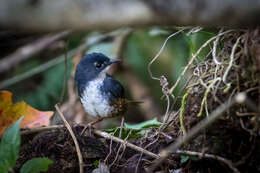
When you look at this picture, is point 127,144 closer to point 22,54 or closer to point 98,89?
point 98,89

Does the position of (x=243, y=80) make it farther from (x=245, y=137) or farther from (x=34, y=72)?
(x=34, y=72)

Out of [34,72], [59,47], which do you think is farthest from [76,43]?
[34,72]

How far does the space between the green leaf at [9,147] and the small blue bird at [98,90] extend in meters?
1.34

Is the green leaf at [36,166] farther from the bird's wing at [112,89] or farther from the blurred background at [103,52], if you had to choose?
the blurred background at [103,52]

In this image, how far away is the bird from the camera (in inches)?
145

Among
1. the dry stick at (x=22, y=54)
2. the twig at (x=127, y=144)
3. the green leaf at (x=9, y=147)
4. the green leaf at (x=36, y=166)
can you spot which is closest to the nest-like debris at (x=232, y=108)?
the twig at (x=127, y=144)

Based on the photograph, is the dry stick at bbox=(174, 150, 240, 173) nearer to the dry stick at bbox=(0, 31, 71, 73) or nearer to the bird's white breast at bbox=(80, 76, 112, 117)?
the bird's white breast at bbox=(80, 76, 112, 117)

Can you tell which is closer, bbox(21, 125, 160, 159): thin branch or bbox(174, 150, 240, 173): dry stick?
bbox(174, 150, 240, 173): dry stick

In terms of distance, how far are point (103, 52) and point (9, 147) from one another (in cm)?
280

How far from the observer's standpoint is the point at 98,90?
3717 mm

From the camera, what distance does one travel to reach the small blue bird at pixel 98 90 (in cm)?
367

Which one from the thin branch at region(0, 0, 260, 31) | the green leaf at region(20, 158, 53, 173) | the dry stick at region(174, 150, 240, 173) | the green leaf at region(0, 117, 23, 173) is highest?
the thin branch at region(0, 0, 260, 31)

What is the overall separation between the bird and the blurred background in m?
0.90

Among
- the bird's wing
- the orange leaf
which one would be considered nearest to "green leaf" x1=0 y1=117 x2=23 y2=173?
the orange leaf
